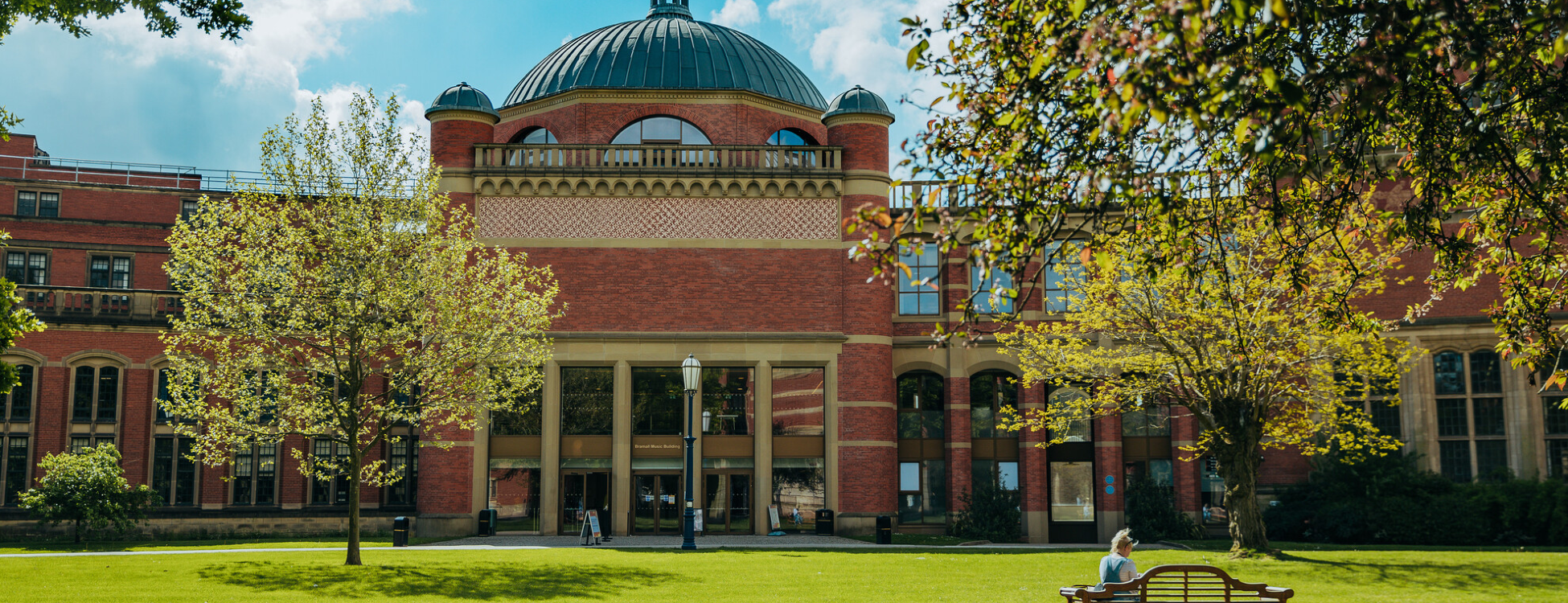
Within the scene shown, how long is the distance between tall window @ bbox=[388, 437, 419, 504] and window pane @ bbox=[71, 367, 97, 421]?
27.8ft

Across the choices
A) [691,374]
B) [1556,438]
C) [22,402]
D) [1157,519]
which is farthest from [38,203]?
[1556,438]

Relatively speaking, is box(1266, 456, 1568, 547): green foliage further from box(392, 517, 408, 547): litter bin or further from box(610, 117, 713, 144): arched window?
Result: box(392, 517, 408, 547): litter bin

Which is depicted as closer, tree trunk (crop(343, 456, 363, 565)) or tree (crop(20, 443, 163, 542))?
tree trunk (crop(343, 456, 363, 565))

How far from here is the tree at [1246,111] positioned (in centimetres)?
657

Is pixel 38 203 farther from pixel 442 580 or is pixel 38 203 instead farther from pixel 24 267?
pixel 442 580

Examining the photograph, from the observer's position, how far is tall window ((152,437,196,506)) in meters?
33.7

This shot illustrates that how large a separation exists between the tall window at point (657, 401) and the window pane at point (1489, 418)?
71.4ft

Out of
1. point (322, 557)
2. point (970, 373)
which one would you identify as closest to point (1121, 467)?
point (970, 373)

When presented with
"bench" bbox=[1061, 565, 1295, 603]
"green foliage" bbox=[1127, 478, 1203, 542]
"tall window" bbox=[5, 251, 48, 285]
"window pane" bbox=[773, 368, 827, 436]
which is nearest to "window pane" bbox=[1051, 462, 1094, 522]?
"green foliage" bbox=[1127, 478, 1203, 542]

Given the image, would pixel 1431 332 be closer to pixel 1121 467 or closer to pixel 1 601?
pixel 1121 467

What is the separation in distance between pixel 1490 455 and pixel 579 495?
24.8 m

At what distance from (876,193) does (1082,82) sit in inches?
964

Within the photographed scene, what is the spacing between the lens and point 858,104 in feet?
108

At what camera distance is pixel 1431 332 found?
31.5m
